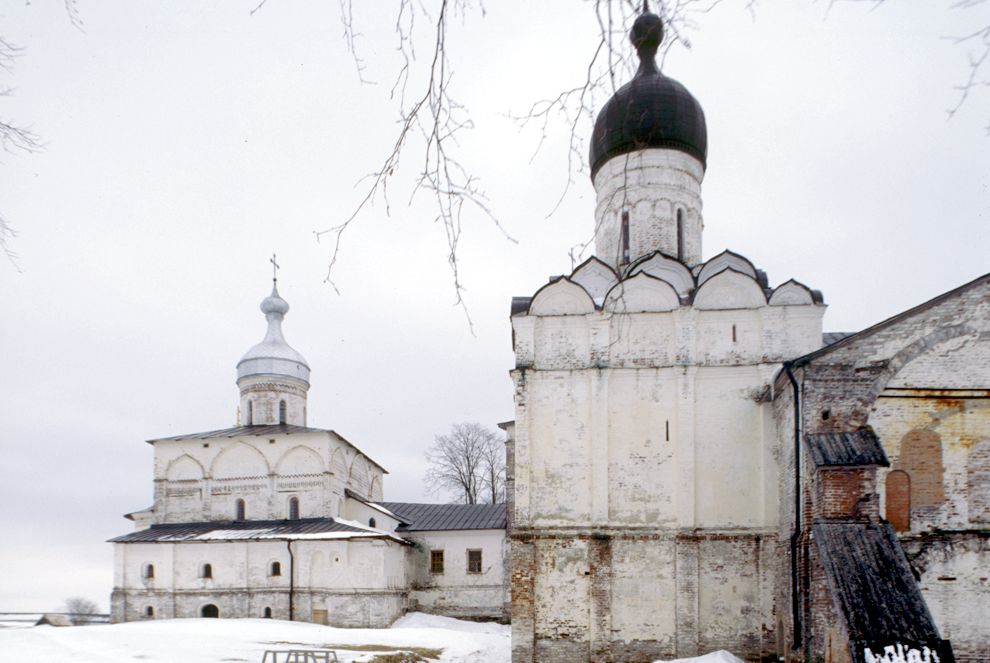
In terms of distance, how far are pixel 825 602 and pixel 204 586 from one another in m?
20.8

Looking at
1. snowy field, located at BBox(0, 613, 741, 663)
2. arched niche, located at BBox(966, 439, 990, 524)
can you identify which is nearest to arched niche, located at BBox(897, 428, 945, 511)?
arched niche, located at BBox(966, 439, 990, 524)

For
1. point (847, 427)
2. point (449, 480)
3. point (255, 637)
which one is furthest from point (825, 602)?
point (449, 480)

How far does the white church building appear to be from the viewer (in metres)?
25.0

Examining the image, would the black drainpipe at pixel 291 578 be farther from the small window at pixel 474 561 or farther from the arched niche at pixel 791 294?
the arched niche at pixel 791 294

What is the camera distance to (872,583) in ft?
30.8

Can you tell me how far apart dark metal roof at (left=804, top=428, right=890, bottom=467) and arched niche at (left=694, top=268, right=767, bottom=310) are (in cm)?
389

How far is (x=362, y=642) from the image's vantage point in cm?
1920

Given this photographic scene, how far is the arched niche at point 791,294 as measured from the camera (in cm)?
1445

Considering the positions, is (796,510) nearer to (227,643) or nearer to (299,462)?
(227,643)

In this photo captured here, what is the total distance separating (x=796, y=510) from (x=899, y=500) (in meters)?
1.39

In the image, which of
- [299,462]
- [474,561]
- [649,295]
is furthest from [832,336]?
[299,462]

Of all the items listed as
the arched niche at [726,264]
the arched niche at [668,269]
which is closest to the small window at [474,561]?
the arched niche at [668,269]

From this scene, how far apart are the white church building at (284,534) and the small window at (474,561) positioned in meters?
0.04

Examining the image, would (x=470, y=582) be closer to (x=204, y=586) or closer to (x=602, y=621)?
(x=204, y=586)
